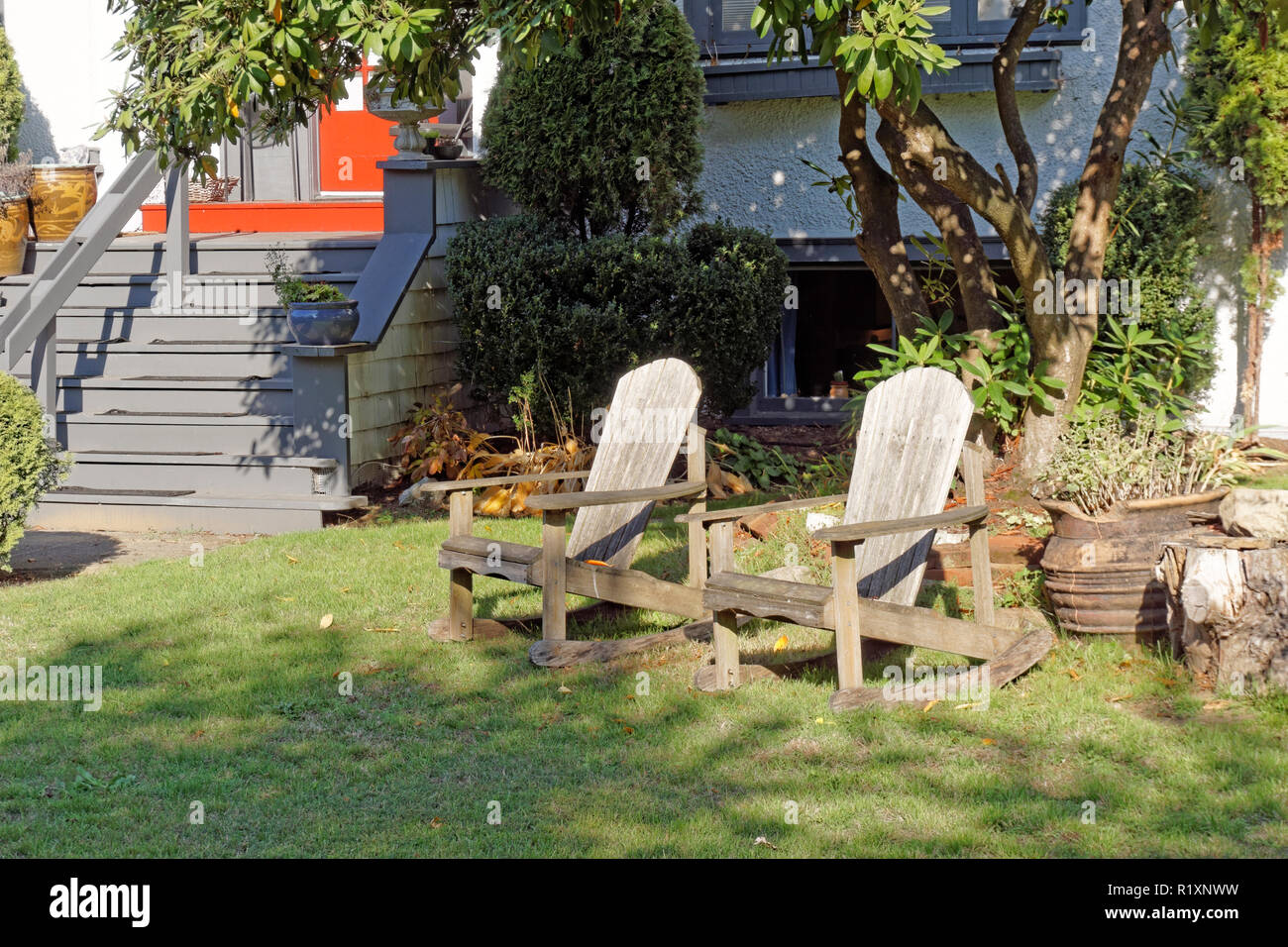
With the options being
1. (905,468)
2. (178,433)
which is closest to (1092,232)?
(905,468)

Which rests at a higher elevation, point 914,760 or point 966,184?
point 966,184

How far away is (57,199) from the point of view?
11.0m

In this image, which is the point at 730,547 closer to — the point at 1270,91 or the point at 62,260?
the point at 1270,91

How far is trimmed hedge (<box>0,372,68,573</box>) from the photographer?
6797 mm

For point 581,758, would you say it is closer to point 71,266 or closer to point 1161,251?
point 1161,251

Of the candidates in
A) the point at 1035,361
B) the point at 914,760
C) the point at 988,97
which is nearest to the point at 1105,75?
the point at 988,97

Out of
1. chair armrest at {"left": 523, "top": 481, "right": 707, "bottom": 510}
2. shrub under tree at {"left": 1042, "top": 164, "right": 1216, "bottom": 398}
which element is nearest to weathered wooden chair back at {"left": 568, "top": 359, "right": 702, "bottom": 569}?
chair armrest at {"left": 523, "top": 481, "right": 707, "bottom": 510}

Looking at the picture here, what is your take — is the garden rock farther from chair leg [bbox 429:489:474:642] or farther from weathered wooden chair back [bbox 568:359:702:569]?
chair leg [bbox 429:489:474:642]

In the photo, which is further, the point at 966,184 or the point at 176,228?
the point at 176,228

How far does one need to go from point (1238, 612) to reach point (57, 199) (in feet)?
31.7

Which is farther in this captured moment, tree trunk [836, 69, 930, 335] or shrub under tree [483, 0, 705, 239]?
shrub under tree [483, 0, 705, 239]

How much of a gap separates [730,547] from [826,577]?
1.19 meters

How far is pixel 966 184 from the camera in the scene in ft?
22.3

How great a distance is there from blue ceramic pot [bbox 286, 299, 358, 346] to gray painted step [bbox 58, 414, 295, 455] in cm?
66
